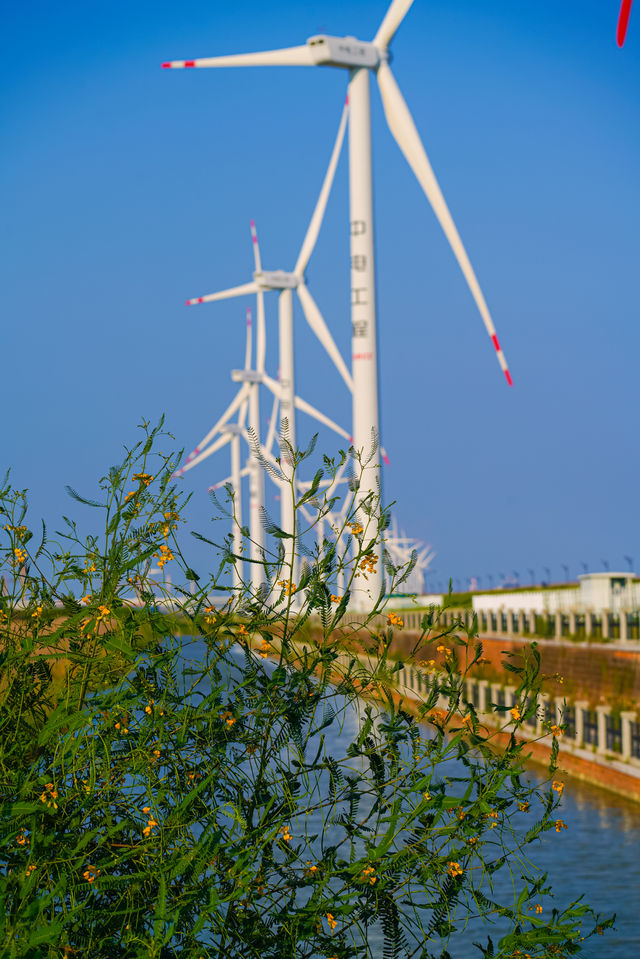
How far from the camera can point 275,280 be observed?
7081cm

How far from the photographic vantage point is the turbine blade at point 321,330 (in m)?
54.3

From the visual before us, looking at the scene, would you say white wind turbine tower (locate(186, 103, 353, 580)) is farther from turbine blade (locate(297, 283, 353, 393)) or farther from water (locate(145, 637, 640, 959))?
water (locate(145, 637, 640, 959))

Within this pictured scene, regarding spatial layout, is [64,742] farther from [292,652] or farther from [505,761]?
[505,761]

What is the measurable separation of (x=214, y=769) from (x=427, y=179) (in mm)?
37203

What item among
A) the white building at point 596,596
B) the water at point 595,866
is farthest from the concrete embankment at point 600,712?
the white building at point 596,596

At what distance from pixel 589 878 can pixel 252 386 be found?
73.8 meters

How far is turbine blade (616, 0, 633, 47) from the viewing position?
16469mm

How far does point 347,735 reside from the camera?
105ft

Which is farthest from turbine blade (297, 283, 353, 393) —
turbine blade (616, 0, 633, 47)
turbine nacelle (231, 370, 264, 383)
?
turbine blade (616, 0, 633, 47)

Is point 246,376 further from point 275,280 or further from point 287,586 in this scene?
point 287,586

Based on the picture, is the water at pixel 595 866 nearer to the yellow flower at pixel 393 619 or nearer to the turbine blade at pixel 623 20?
the yellow flower at pixel 393 619

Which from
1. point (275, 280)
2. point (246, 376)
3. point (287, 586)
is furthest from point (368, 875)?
point (246, 376)

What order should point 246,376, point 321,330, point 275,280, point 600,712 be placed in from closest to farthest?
point 600,712 < point 321,330 < point 275,280 < point 246,376

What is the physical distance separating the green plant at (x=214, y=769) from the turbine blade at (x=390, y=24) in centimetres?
4476
